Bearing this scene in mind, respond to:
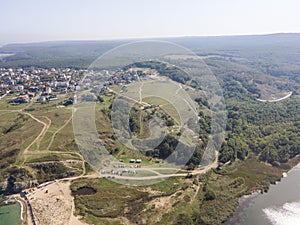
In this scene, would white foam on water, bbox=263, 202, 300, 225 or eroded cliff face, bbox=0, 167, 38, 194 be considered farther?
eroded cliff face, bbox=0, 167, 38, 194

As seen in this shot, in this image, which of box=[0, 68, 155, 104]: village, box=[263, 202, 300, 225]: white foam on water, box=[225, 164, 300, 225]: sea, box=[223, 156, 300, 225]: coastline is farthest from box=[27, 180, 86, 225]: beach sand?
box=[0, 68, 155, 104]: village

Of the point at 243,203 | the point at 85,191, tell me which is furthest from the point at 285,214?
the point at 85,191

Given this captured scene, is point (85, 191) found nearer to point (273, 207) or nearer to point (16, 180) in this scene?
point (16, 180)

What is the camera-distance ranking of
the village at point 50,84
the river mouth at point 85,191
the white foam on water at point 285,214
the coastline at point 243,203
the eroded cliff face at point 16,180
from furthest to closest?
the village at point 50,84 → the eroded cliff face at point 16,180 → the river mouth at point 85,191 → the coastline at point 243,203 → the white foam on water at point 285,214

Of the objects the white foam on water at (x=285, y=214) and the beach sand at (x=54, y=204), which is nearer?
the beach sand at (x=54, y=204)

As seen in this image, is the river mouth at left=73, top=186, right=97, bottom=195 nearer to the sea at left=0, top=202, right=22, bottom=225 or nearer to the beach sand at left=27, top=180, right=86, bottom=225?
the beach sand at left=27, top=180, right=86, bottom=225

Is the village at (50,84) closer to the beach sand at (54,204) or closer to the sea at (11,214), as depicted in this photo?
the beach sand at (54,204)

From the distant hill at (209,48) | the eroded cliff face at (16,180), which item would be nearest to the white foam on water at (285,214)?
the eroded cliff face at (16,180)

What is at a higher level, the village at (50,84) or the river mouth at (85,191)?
the village at (50,84)
